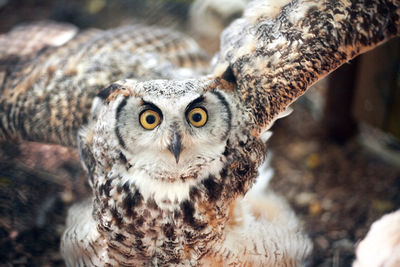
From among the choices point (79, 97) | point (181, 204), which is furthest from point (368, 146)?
point (79, 97)

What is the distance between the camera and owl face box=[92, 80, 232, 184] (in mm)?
797

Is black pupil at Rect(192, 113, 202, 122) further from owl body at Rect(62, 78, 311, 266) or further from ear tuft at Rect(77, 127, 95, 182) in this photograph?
ear tuft at Rect(77, 127, 95, 182)

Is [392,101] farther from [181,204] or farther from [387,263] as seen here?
[181,204]

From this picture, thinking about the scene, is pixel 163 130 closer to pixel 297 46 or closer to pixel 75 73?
pixel 297 46

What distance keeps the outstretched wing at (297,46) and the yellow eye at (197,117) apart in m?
0.12

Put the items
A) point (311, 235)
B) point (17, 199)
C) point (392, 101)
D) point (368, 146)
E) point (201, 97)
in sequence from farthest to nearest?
point (368, 146) → point (392, 101) → point (311, 235) → point (17, 199) → point (201, 97)

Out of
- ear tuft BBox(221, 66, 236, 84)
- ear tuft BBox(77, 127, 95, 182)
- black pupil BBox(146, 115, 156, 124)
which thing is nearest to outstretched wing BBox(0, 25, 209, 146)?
ear tuft BBox(77, 127, 95, 182)

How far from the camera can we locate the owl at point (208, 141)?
2.72ft

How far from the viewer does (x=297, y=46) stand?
86 centimetres

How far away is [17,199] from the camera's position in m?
1.00

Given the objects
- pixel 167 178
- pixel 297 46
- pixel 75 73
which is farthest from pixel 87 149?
pixel 297 46

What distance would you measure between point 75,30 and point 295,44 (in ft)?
3.10

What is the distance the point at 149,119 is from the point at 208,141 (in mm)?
150

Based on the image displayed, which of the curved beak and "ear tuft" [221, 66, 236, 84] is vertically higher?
"ear tuft" [221, 66, 236, 84]
